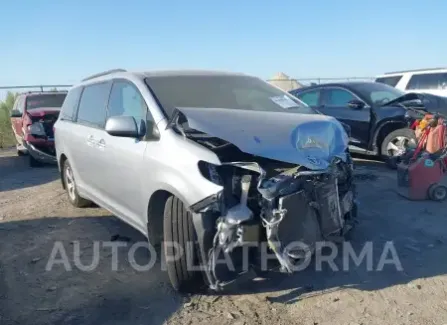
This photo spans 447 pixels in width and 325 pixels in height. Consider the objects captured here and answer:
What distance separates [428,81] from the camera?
1303 cm

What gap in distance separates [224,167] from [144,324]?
1265 mm

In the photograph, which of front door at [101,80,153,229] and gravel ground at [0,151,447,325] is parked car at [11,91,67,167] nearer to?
gravel ground at [0,151,447,325]

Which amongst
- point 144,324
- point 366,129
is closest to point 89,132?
point 144,324

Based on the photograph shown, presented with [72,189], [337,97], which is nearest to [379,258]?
[72,189]

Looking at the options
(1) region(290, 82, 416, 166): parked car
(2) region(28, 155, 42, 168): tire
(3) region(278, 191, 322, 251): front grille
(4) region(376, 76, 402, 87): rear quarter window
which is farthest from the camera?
(4) region(376, 76, 402, 87): rear quarter window

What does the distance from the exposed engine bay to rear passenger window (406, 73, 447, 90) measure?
35.1ft

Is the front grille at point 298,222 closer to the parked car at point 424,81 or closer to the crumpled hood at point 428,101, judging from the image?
the crumpled hood at point 428,101

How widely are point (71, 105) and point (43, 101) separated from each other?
18.4ft

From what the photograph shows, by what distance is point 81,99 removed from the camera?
19.0 ft

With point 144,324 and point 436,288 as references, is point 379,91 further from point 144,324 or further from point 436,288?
point 144,324

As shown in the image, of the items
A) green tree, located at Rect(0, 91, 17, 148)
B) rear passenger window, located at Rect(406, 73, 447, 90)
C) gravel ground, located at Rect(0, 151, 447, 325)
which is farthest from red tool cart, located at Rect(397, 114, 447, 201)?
green tree, located at Rect(0, 91, 17, 148)

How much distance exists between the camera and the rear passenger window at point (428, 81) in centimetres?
1268

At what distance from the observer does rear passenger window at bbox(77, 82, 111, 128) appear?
4.96 metres

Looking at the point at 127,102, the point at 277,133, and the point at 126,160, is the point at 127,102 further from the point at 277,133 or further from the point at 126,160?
the point at 277,133
